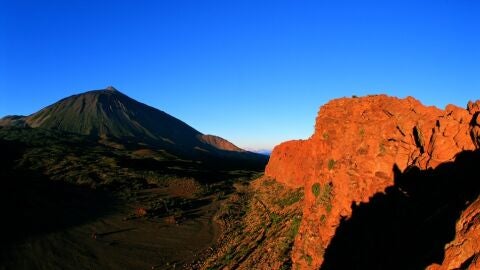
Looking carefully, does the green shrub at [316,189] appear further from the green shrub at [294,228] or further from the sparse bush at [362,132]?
the green shrub at [294,228]

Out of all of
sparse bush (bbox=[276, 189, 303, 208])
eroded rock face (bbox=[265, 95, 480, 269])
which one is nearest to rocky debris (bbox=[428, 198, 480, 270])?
eroded rock face (bbox=[265, 95, 480, 269])

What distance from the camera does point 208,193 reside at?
3103 inches

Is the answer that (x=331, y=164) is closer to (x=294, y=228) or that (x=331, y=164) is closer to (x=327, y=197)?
(x=327, y=197)

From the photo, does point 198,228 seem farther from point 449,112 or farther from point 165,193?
point 449,112

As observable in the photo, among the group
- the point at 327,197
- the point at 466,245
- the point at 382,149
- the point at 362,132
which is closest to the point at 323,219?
the point at 327,197

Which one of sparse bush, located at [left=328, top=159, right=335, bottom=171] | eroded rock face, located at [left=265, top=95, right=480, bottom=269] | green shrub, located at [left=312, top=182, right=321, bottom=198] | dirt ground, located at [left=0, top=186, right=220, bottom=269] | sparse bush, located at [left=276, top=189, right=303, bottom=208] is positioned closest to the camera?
eroded rock face, located at [left=265, top=95, right=480, bottom=269]

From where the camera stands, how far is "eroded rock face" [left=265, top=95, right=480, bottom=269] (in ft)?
50.8

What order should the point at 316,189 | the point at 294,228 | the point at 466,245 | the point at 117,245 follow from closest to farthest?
the point at 466,245 < the point at 316,189 < the point at 294,228 < the point at 117,245

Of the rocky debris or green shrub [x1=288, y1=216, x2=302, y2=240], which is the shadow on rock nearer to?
the rocky debris

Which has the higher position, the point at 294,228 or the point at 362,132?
the point at 362,132

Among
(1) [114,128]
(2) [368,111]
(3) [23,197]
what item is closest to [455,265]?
(2) [368,111]

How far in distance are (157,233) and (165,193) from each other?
2686 cm

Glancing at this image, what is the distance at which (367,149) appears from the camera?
19.2 m

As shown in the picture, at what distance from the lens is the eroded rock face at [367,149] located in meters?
15.5
